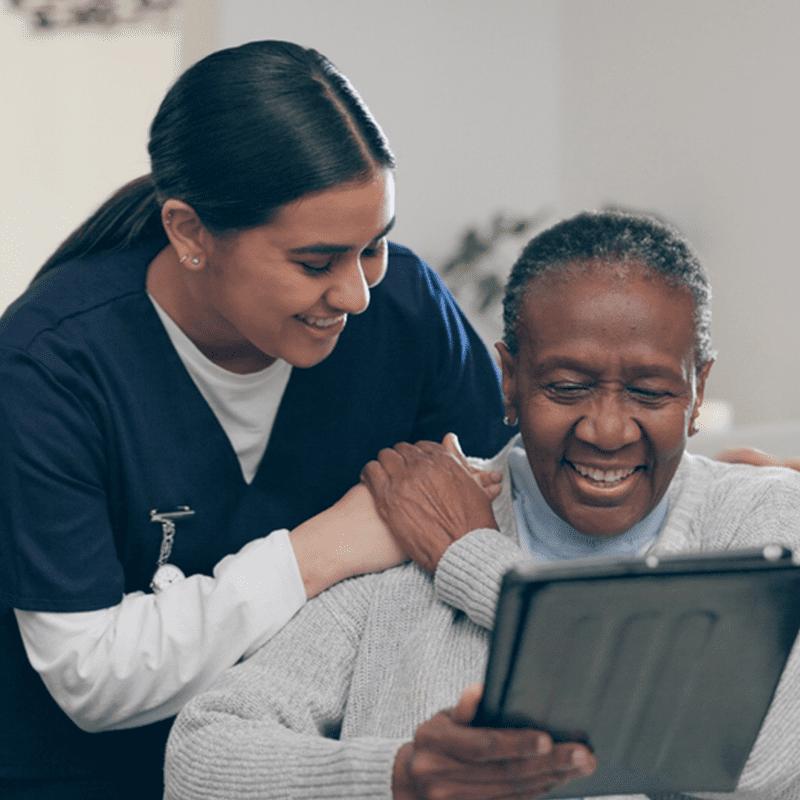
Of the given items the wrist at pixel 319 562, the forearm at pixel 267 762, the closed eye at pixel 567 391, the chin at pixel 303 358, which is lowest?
the forearm at pixel 267 762

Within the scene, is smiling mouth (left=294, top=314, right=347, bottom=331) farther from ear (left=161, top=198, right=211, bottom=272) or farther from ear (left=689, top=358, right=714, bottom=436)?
ear (left=689, top=358, right=714, bottom=436)

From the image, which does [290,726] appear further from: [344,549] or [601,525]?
[601,525]

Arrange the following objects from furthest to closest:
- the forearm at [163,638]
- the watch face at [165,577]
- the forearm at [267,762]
Result: the watch face at [165,577]
the forearm at [163,638]
the forearm at [267,762]

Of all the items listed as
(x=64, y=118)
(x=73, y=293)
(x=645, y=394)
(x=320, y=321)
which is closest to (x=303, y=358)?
(x=320, y=321)

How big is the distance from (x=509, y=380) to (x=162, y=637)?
44 cm

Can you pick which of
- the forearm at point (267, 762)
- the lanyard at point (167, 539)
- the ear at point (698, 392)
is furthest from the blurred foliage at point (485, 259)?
the forearm at point (267, 762)

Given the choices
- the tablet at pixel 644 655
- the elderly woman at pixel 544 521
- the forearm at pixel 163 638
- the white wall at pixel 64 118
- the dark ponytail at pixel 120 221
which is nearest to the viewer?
the tablet at pixel 644 655

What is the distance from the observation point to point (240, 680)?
53.5 inches

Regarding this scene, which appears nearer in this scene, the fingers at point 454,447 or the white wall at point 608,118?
the fingers at point 454,447

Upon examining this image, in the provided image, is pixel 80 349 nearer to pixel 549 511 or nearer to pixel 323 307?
pixel 323 307

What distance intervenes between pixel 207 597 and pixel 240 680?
0.11 meters

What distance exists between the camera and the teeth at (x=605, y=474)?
53.4 inches

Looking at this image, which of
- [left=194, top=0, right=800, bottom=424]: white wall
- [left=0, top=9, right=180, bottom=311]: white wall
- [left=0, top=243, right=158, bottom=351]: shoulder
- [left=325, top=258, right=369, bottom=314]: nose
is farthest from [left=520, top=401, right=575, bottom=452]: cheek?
[left=0, top=9, right=180, bottom=311]: white wall

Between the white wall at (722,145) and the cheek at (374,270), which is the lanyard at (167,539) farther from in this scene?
the white wall at (722,145)
